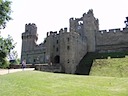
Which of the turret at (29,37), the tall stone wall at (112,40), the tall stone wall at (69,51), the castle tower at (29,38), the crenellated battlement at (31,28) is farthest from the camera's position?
the crenellated battlement at (31,28)

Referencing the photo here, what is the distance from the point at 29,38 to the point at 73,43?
2854 centimetres

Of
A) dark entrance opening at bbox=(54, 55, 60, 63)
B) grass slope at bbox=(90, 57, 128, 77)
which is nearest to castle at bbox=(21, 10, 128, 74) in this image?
dark entrance opening at bbox=(54, 55, 60, 63)

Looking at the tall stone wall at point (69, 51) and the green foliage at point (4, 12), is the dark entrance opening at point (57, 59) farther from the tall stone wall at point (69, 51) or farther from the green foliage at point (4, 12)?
the green foliage at point (4, 12)

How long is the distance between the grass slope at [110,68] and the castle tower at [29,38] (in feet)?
103

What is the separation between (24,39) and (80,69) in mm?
32710

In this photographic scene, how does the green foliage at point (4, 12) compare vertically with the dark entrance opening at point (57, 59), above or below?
above

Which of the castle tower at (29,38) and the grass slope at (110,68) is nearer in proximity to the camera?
the grass slope at (110,68)

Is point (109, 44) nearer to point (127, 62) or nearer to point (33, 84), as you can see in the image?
point (127, 62)

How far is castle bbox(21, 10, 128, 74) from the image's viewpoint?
5205cm

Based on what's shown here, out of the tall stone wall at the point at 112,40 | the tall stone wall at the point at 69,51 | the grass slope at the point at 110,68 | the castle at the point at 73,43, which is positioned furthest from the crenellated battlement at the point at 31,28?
the grass slope at the point at 110,68

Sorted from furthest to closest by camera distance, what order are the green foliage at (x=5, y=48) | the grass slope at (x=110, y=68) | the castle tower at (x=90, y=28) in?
the castle tower at (x=90, y=28)
the grass slope at (x=110, y=68)
the green foliage at (x=5, y=48)

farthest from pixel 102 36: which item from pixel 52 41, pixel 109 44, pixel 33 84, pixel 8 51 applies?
pixel 33 84

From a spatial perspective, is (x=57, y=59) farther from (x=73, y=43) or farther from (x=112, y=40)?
(x=112, y=40)

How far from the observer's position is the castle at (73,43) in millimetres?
52050
